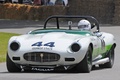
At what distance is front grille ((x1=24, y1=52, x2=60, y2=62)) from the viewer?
10977mm

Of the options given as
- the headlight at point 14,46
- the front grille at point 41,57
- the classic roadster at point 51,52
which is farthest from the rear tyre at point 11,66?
the front grille at point 41,57

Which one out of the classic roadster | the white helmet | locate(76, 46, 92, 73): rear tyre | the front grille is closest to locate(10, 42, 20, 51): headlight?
the classic roadster

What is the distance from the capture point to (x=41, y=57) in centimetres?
1103

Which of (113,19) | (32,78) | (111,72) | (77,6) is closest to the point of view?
(32,78)

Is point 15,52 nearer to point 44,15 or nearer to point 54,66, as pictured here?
point 54,66

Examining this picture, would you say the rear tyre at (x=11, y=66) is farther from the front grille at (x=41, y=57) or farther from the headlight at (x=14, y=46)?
the front grille at (x=41, y=57)

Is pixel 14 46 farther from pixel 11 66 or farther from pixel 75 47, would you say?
pixel 75 47

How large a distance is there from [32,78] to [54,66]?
0.98 metres

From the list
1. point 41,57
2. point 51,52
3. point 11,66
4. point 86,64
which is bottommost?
point 11,66

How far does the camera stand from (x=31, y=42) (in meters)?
11.3

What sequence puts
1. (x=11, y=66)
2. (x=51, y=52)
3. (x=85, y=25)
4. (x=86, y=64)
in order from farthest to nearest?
(x=85, y=25), (x=11, y=66), (x=86, y=64), (x=51, y=52)

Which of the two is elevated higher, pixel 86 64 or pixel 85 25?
pixel 85 25

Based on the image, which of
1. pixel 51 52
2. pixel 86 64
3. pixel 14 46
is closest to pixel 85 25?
pixel 86 64

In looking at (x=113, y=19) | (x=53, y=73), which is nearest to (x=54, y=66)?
(x=53, y=73)
